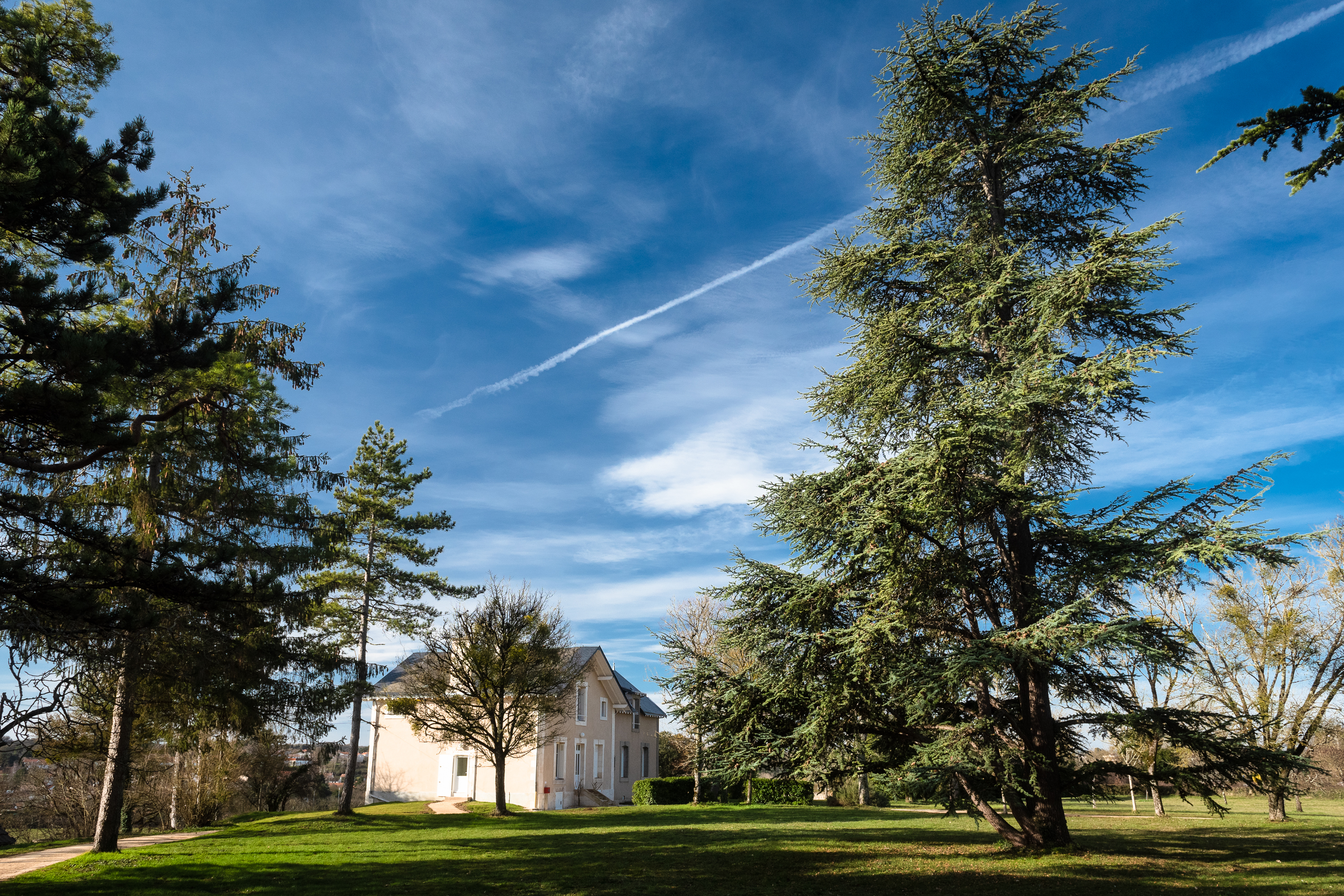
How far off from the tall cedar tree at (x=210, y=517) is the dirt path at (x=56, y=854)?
36.2 inches

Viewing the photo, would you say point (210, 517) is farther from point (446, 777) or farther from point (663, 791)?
point (663, 791)

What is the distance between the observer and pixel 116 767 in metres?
13.7

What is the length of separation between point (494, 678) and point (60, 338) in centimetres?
1884

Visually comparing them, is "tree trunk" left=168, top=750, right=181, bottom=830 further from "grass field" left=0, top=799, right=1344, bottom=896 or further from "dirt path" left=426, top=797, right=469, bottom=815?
"dirt path" left=426, top=797, right=469, bottom=815

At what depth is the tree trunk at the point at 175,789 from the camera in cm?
2478

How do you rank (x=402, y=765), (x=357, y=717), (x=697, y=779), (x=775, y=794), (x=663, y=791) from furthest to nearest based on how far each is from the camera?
(x=775, y=794)
(x=402, y=765)
(x=663, y=791)
(x=697, y=779)
(x=357, y=717)

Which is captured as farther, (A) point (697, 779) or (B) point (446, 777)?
(B) point (446, 777)

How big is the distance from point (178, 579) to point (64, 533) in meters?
1.42

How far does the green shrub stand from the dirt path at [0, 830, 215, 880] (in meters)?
17.1

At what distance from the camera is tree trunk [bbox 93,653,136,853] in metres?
13.3

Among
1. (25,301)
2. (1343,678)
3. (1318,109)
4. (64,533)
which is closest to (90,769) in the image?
(64,533)

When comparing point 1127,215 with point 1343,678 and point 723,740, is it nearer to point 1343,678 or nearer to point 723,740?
point 723,740

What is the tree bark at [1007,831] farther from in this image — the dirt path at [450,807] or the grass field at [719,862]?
the dirt path at [450,807]

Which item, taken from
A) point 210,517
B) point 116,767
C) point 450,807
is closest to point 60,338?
point 210,517
